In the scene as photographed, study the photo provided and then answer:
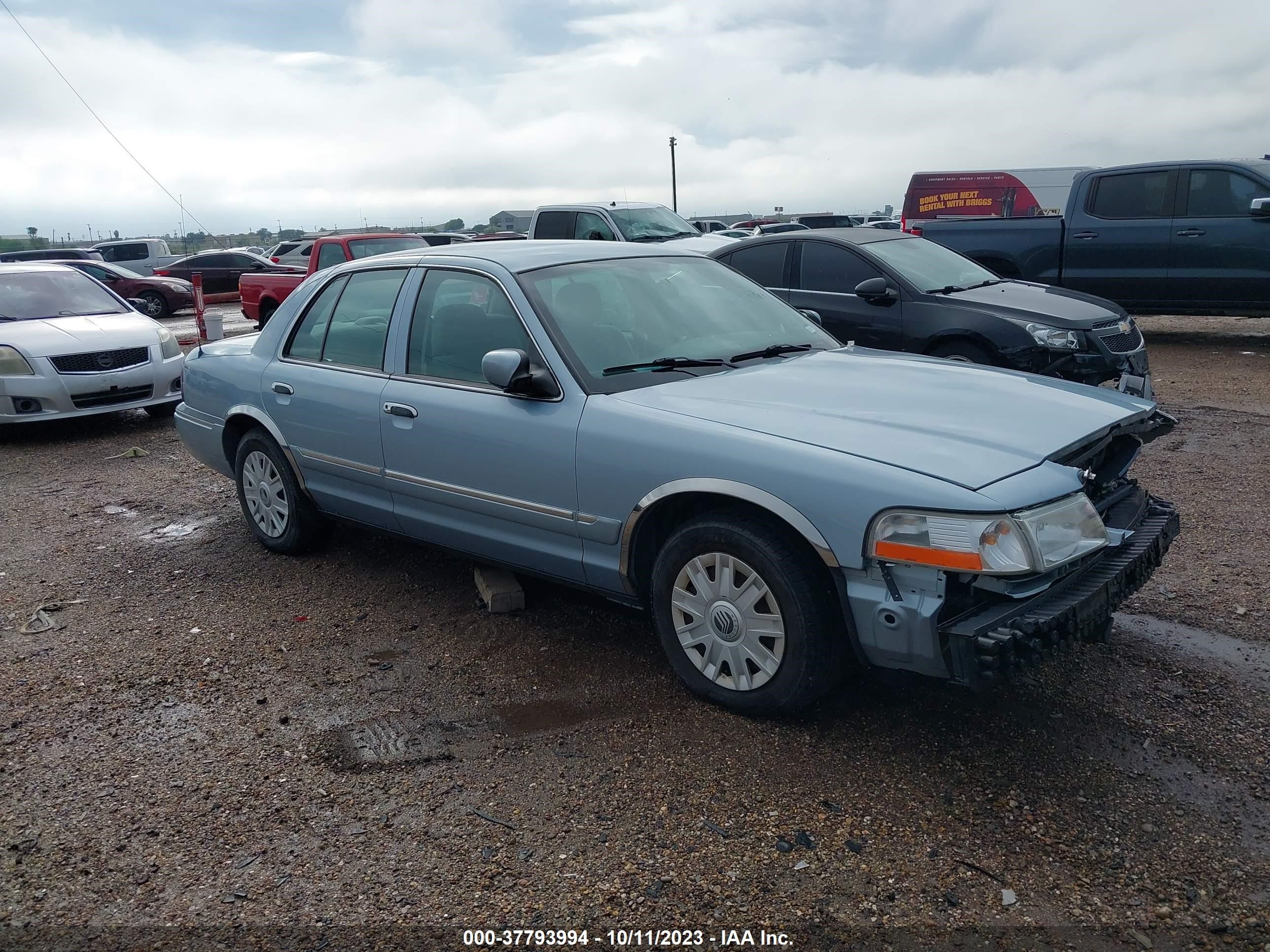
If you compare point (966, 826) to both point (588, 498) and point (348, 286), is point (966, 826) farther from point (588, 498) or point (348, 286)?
point (348, 286)

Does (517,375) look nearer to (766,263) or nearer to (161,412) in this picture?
(766,263)

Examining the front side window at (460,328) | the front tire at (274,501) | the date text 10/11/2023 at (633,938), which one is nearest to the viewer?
the date text 10/11/2023 at (633,938)

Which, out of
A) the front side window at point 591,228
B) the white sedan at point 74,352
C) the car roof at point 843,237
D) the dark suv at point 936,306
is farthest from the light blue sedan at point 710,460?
the front side window at point 591,228

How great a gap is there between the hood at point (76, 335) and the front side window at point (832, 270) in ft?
19.6

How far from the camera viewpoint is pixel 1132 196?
11320mm

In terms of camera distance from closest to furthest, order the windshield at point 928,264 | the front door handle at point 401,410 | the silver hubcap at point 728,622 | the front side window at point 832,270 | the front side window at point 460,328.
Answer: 1. the silver hubcap at point 728,622
2. the front side window at point 460,328
3. the front door handle at point 401,410
4. the windshield at point 928,264
5. the front side window at point 832,270

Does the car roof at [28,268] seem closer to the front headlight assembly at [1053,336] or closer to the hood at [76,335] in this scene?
the hood at [76,335]

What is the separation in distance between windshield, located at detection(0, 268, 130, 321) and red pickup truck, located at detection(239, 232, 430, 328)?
3140 millimetres

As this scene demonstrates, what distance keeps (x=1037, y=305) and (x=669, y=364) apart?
4.75m

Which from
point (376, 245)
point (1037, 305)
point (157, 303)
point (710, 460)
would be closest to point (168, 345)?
point (376, 245)

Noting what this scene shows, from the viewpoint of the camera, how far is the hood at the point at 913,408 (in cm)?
319

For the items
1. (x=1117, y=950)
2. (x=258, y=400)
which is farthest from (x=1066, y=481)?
(x=258, y=400)

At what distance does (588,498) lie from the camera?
12.4ft

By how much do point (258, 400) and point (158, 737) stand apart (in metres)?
2.10
